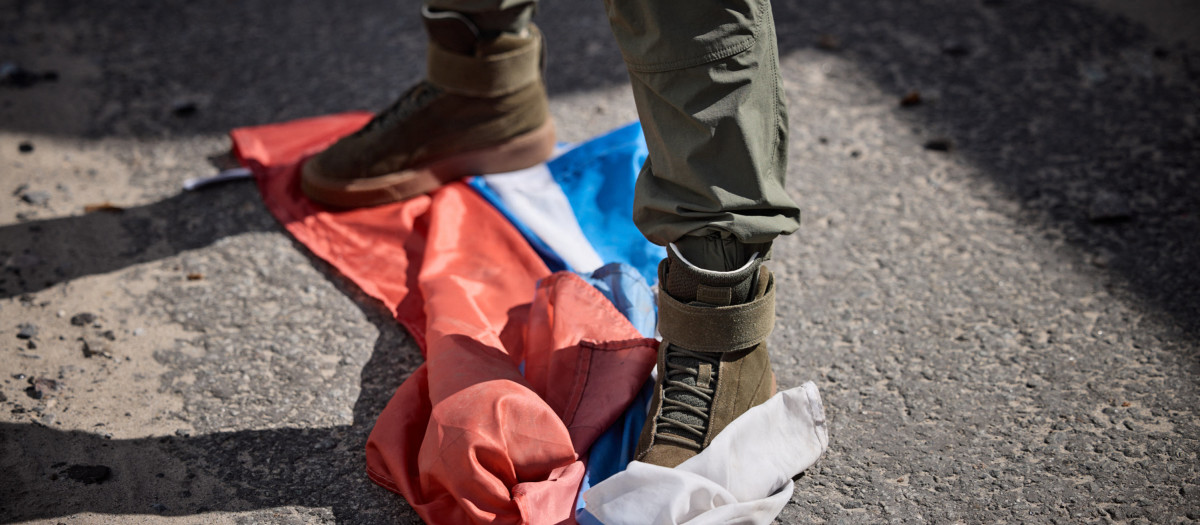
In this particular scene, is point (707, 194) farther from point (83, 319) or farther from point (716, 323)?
point (83, 319)

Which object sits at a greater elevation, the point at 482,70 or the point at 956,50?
the point at 482,70

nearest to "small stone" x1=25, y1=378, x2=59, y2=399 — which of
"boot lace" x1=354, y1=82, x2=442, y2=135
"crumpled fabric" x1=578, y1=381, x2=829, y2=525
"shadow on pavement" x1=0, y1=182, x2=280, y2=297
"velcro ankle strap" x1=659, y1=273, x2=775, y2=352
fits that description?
"shadow on pavement" x1=0, y1=182, x2=280, y2=297

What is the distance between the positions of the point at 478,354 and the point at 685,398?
410 millimetres

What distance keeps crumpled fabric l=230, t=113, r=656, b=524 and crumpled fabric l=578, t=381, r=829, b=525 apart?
11cm

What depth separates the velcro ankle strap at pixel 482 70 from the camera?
6.77 ft

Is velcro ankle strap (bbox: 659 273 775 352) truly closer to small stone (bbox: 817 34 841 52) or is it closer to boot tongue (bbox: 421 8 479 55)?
boot tongue (bbox: 421 8 479 55)

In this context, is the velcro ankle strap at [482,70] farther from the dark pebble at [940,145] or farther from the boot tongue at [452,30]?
the dark pebble at [940,145]

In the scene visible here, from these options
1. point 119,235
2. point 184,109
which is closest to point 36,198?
point 119,235

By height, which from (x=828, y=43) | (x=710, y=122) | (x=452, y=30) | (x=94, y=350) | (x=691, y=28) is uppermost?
(x=691, y=28)

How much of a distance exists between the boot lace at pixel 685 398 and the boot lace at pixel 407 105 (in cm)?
104

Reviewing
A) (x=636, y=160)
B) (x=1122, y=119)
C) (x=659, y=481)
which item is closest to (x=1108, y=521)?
(x=659, y=481)

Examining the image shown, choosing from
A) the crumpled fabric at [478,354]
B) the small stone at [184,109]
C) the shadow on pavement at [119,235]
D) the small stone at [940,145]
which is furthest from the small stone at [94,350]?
the small stone at [940,145]

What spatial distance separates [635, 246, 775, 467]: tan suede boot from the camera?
4.57 ft

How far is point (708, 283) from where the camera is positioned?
1.38 metres
